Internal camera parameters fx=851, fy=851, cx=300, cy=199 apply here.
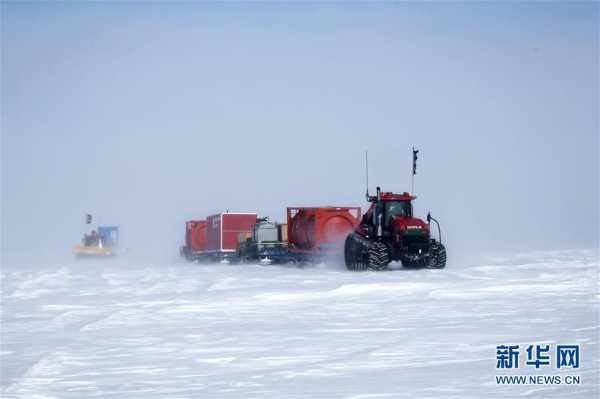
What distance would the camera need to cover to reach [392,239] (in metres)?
27.6

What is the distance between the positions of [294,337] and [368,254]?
1453cm

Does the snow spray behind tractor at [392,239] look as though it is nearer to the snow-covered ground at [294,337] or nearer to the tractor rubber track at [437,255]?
the tractor rubber track at [437,255]

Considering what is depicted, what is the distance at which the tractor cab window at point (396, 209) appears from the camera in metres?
28.1

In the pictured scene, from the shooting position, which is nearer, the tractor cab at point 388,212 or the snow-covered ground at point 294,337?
the snow-covered ground at point 294,337

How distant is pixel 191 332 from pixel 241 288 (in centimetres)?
878

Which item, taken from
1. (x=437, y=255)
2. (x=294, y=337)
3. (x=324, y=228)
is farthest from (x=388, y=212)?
(x=294, y=337)

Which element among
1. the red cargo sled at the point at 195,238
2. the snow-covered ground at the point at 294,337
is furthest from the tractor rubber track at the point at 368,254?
the red cargo sled at the point at 195,238

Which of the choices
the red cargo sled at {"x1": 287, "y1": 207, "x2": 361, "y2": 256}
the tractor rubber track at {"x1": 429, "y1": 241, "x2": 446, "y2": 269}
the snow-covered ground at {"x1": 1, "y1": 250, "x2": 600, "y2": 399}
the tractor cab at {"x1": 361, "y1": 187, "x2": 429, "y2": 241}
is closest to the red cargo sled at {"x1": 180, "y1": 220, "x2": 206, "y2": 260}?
the red cargo sled at {"x1": 287, "y1": 207, "x2": 361, "y2": 256}

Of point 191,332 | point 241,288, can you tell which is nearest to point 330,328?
point 191,332

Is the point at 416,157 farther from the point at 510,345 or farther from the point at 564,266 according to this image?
the point at 510,345

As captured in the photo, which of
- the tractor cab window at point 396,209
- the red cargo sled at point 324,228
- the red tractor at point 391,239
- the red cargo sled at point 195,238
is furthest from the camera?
the red cargo sled at point 195,238

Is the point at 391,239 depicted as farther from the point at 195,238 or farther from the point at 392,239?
the point at 195,238

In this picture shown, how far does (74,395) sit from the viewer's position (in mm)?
9188

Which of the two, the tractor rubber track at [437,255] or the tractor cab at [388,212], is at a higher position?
the tractor cab at [388,212]
